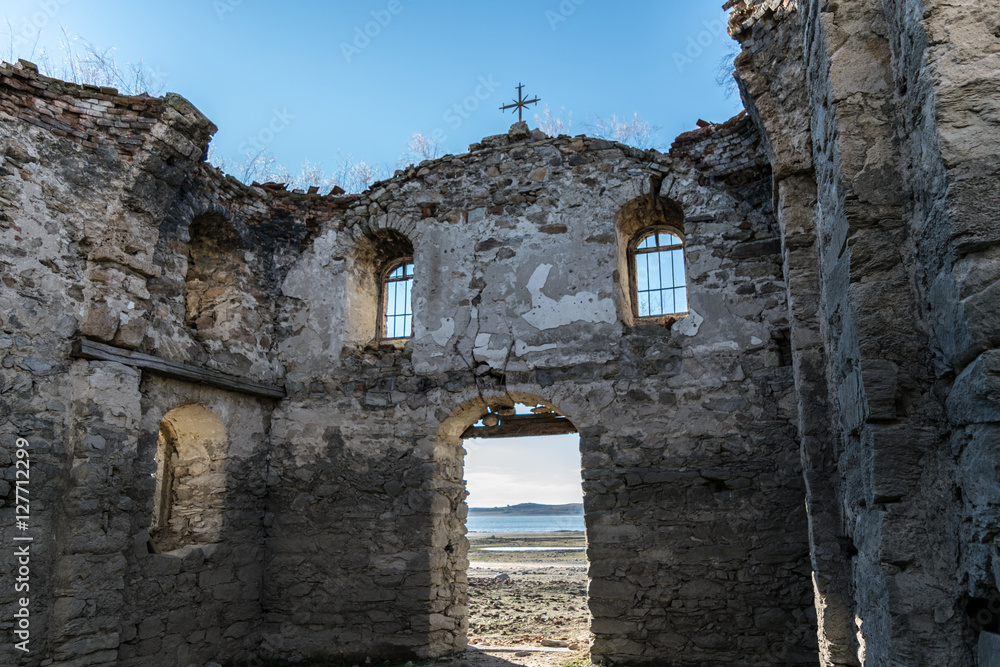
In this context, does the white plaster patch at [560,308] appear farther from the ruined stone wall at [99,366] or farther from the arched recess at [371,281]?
the ruined stone wall at [99,366]

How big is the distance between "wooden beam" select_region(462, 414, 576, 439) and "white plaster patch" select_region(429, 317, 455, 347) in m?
1.16

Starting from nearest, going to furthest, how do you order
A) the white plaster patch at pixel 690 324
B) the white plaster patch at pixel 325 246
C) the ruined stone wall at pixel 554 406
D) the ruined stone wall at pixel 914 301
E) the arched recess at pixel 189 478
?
the ruined stone wall at pixel 914 301
the ruined stone wall at pixel 554 406
the white plaster patch at pixel 690 324
the arched recess at pixel 189 478
the white plaster patch at pixel 325 246

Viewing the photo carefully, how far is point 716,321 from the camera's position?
667cm

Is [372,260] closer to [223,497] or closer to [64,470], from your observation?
[223,497]

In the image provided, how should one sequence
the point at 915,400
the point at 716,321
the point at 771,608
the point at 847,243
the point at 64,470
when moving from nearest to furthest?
the point at 915,400, the point at 847,243, the point at 64,470, the point at 771,608, the point at 716,321

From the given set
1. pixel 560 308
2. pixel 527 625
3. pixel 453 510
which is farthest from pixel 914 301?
pixel 527 625

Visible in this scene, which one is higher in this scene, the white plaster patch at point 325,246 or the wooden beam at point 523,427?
the white plaster patch at point 325,246

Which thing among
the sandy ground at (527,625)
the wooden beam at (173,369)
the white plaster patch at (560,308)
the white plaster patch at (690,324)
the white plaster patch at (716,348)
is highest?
the white plaster patch at (560,308)

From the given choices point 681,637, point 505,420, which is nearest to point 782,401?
point 681,637

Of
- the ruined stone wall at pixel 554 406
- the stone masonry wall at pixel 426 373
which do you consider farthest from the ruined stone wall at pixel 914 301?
the ruined stone wall at pixel 554 406

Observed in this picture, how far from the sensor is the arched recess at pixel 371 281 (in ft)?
26.4

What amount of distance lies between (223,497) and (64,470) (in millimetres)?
1733

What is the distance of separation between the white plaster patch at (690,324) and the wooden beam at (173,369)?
14.2 ft

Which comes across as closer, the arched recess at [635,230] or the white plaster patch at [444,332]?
the arched recess at [635,230]
